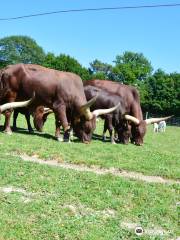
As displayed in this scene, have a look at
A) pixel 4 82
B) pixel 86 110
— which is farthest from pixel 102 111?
pixel 4 82

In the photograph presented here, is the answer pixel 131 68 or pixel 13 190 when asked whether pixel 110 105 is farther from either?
pixel 131 68

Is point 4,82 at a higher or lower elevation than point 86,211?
higher

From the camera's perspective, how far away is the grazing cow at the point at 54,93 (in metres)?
18.2

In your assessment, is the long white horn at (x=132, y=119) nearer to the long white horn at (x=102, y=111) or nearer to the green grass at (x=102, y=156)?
the long white horn at (x=102, y=111)

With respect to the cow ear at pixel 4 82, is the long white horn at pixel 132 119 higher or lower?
lower

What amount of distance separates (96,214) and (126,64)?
94.0 metres

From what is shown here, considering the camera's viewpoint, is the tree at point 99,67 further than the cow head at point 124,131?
Yes

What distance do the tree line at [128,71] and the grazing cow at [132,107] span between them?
218ft

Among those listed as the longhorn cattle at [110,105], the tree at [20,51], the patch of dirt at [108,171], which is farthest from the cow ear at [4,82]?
the tree at [20,51]

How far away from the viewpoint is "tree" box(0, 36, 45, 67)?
322 feet

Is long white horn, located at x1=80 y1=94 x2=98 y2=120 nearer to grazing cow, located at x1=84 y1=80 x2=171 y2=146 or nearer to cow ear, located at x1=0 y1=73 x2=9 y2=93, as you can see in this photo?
grazing cow, located at x1=84 y1=80 x2=171 y2=146

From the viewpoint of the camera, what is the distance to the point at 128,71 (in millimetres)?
99938

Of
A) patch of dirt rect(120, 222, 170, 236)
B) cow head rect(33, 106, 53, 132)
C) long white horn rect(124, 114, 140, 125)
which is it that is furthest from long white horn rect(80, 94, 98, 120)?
patch of dirt rect(120, 222, 170, 236)

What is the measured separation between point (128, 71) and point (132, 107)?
79211 millimetres
